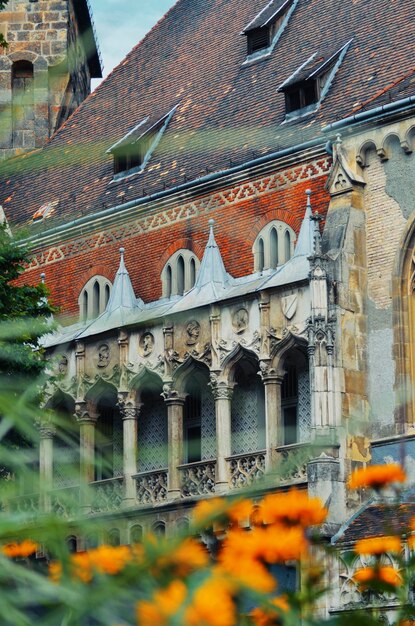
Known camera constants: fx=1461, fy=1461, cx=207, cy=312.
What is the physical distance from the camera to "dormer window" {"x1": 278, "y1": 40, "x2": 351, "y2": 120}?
23.8 m

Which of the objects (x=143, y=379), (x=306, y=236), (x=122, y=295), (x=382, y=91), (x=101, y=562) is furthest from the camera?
(x=122, y=295)

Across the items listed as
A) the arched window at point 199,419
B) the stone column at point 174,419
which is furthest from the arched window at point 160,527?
the arched window at point 199,419

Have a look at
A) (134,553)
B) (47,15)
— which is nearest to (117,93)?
(47,15)

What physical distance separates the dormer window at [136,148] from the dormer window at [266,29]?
203 cm

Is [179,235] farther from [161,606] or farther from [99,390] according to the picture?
[161,606]

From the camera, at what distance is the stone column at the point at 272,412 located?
69.1ft

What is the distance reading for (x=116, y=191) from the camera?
27453 mm

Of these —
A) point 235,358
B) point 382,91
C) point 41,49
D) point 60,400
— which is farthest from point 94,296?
point 41,49

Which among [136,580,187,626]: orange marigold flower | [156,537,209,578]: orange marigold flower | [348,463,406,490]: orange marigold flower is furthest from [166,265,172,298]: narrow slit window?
[136,580,187,626]: orange marigold flower

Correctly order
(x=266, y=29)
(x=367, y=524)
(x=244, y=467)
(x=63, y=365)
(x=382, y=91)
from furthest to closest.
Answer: (x=266, y=29) → (x=63, y=365) → (x=382, y=91) → (x=244, y=467) → (x=367, y=524)

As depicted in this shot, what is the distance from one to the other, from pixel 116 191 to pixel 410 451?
32.0 ft

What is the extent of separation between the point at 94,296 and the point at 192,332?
4.46m

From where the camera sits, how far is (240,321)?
22156 millimetres

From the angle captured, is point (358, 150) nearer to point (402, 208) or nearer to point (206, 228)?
point (402, 208)
